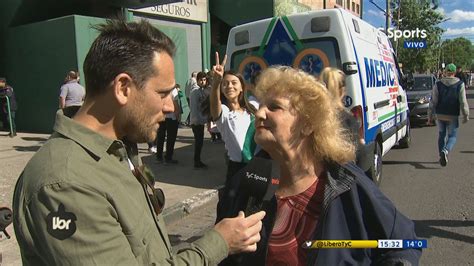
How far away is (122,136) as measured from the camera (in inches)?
63.8

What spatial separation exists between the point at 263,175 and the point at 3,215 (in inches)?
51.3

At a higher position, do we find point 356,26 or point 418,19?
point 418,19

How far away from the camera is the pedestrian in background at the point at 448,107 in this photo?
7902 mm

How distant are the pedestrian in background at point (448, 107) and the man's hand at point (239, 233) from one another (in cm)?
738

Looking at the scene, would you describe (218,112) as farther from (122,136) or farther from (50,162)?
(50,162)

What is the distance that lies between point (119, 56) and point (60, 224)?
2.00ft

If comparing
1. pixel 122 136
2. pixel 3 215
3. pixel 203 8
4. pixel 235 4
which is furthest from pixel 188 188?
pixel 235 4

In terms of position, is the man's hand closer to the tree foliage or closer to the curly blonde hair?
the curly blonde hair

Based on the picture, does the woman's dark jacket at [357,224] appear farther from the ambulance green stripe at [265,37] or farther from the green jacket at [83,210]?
the ambulance green stripe at [265,37]

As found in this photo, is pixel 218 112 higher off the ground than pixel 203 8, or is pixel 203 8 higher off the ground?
pixel 203 8

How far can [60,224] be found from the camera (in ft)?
4.06

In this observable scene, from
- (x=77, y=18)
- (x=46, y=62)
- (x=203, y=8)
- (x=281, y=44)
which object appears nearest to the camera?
(x=281, y=44)

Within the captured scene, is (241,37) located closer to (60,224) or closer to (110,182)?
(110,182)

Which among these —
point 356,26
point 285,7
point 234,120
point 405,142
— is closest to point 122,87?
point 234,120
